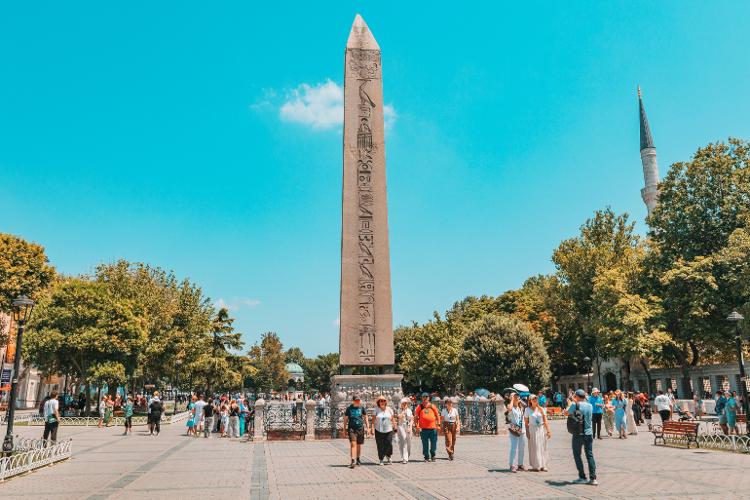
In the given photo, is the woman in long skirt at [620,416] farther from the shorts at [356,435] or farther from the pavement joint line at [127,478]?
the pavement joint line at [127,478]

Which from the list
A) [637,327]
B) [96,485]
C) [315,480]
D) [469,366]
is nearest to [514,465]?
[315,480]

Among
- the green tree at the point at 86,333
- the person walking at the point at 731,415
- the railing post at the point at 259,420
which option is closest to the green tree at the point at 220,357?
the green tree at the point at 86,333

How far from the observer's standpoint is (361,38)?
70.1ft

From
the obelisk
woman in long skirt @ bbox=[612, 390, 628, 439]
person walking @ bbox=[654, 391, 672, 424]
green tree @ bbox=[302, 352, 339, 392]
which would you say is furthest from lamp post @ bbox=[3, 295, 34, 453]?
green tree @ bbox=[302, 352, 339, 392]

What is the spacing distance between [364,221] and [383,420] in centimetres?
896

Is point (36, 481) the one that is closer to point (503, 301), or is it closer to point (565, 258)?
point (565, 258)

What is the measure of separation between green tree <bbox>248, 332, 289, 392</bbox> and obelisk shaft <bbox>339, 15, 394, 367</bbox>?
6598 centimetres

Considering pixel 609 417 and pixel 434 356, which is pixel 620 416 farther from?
pixel 434 356

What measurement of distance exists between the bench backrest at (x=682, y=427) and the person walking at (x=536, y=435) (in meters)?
5.97

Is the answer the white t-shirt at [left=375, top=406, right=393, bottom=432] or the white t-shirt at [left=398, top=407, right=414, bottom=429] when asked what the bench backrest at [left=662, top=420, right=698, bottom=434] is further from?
the white t-shirt at [left=375, top=406, right=393, bottom=432]

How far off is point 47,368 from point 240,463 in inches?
938

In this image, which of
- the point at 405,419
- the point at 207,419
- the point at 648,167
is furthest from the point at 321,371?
the point at 405,419

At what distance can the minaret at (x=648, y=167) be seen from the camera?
170ft

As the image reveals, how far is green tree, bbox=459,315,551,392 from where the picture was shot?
121 feet
